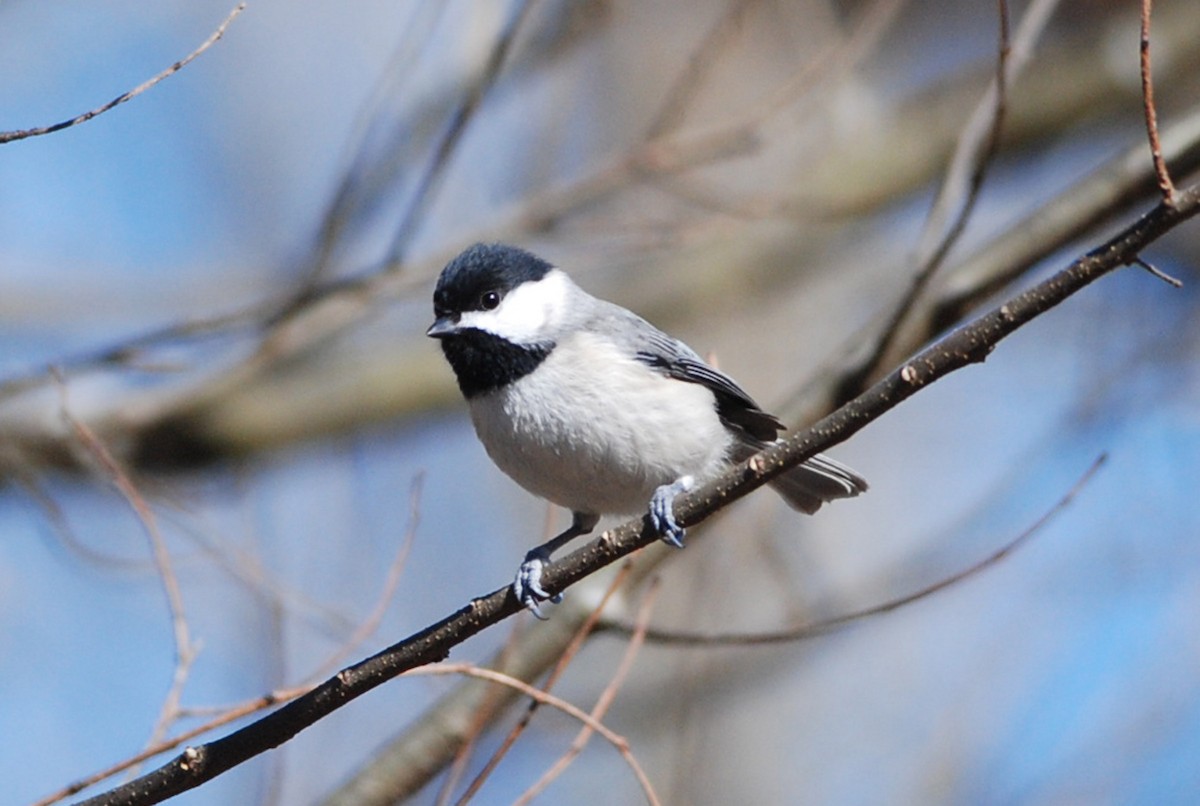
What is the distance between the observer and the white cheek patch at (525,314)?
120 inches

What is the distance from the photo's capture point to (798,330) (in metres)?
6.43

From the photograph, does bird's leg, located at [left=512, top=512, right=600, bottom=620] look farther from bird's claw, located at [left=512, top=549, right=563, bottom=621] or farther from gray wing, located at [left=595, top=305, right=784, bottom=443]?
gray wing, located at [left=595, top=305, right=784, bottom=443]

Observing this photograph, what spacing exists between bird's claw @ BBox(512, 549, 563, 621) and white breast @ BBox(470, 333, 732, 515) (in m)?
0.18

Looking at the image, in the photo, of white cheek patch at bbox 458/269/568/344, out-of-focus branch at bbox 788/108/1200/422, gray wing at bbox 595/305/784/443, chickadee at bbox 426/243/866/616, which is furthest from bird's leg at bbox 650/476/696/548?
out-of-focus branch at bbox 788/108/1200/422

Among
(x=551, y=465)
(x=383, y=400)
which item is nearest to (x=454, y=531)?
(x=383, y=400)

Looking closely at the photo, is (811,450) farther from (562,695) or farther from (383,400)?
(562,695)

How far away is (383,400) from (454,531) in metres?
1.86

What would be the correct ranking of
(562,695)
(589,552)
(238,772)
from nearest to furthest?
1. (589,552)
2. (238,772)
3. (562,695)

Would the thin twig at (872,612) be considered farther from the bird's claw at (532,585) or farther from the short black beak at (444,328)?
the short black beak at (444,328)

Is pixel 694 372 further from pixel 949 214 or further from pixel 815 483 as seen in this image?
pixel 949 214

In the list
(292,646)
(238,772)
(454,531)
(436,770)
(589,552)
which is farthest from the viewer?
(454,531)

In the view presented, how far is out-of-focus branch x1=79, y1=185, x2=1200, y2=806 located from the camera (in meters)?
1.79

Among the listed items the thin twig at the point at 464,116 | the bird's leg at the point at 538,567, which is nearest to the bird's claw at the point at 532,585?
the bird's leg at the point at 538,567

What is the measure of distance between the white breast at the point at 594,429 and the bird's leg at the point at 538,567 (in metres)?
0.13
